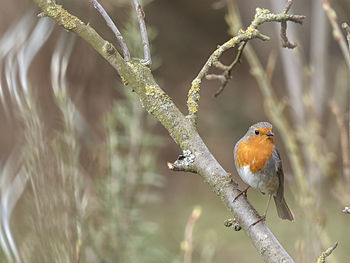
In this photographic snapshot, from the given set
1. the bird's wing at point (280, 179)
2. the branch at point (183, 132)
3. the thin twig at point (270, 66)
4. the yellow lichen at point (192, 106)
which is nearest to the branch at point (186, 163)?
the branch at point (183, 132)

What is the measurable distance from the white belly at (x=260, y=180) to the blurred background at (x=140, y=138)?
0.18 metres

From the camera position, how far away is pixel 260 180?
2109mm

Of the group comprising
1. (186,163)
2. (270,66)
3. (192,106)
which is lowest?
(186,163)

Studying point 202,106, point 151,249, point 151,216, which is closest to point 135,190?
point 151,249

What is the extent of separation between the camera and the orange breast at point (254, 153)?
2.10m

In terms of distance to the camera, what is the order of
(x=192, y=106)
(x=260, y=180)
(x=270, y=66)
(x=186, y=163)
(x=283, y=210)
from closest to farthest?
(x=186, y=163) < (x=192, y=106) < (x=260, y=180) < (x=283, y=210) < (x=270, y=66)

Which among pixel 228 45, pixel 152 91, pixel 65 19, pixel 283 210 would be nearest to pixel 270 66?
pixel 283 210

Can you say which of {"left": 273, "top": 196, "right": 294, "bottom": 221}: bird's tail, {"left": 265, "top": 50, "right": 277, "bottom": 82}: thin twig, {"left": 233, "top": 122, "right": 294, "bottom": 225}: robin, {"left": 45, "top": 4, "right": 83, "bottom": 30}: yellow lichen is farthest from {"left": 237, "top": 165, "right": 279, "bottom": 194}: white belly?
{"left": 45, "top": 4, "right": 83, "bottom": 30}: yellow lichen

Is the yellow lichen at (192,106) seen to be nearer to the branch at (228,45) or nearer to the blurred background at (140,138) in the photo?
the branch at (228,45)

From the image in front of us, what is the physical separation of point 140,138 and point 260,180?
0.90m

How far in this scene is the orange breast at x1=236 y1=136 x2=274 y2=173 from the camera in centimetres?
210

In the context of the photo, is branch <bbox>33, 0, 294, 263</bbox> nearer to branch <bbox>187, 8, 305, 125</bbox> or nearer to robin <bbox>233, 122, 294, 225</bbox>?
branch <bbox>187, 8, 305, 125</bbox>

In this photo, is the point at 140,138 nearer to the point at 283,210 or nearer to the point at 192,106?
the point at 283,210

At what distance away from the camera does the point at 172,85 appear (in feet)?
21.4
